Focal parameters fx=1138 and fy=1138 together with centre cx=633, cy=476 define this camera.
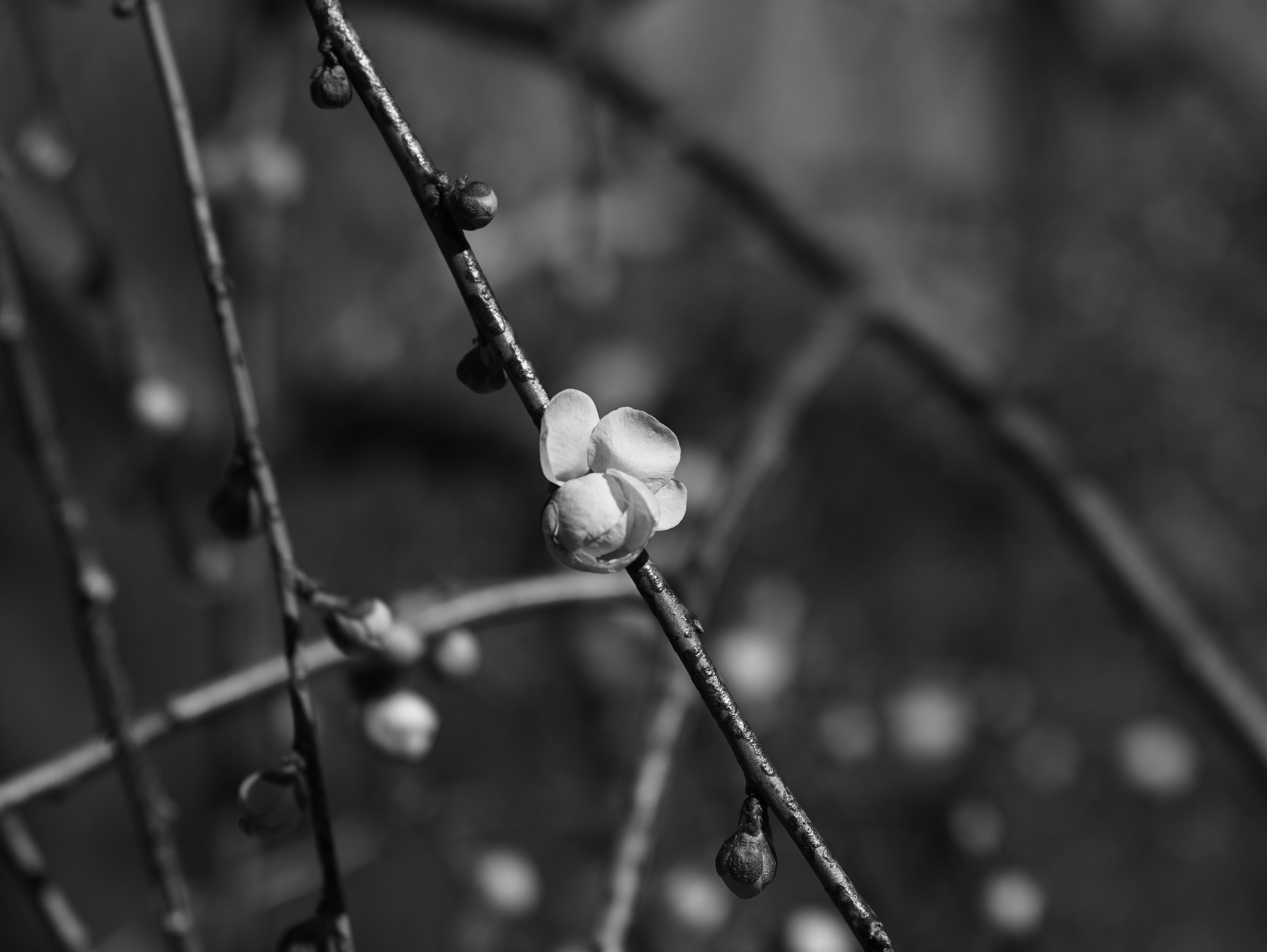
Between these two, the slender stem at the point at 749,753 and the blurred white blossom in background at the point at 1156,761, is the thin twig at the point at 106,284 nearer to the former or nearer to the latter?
the slender stem at the point at 749,753

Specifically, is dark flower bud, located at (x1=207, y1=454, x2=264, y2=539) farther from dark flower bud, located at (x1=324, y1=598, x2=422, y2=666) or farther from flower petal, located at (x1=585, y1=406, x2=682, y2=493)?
flower petal, located at (x1=585, y1=406, x2=682, y2=493)

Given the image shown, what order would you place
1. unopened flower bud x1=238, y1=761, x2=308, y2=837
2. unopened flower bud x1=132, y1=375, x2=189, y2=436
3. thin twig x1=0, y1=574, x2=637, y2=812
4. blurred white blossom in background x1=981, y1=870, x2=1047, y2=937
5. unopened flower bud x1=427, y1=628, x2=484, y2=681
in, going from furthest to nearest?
unopened flower bud x1=132, y1=375, x2=189, y2=436, blurred white blossom in background x1=981, y1=870, x2=1047, y2=937, unopened flower bud x1=427, y1=628, x2=484, y2=681, thin twig x1=0, y1=574, x2=637, y2=812, unopened flower bud x1=238, y1=761, x2=308, y2=837

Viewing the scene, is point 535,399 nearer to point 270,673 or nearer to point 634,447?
point 634,447

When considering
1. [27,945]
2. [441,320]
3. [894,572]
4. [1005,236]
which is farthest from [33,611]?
[1005,236]

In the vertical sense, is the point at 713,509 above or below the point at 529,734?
below

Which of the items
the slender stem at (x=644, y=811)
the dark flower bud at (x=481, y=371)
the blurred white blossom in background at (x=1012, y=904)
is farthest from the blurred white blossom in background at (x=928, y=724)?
the dark flower bud at (x=481, y=371)

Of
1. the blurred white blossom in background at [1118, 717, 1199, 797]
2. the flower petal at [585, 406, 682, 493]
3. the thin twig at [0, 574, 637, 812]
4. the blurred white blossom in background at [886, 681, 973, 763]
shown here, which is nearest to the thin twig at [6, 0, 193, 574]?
the thin twig at [0, 574, 637, 812]

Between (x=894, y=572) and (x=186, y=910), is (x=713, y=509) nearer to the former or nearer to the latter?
(x=186, y=910)
